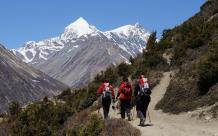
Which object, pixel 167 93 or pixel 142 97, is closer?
Answer: pixel 142 97

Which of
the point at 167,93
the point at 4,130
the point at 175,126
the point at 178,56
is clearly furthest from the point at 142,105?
the point at 178,56

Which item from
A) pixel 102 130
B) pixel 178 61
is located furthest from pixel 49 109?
pixel 102 130

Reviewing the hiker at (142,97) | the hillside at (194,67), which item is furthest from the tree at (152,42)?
the hiker at (142,97)

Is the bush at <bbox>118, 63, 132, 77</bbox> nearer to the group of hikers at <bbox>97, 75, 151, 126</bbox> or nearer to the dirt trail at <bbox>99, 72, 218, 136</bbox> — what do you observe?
the dirt trail at <bbox>99, 72, 218, 136</bbox>

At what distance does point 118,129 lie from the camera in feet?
60.7

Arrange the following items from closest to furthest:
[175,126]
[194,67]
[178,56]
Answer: [175,126]
[194,67]
[178,56]

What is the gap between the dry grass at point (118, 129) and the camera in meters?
18.0

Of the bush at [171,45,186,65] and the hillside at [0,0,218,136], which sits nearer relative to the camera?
the hillside at [0,0,218,136]

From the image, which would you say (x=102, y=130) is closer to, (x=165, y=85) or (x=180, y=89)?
(x=180, y=89)

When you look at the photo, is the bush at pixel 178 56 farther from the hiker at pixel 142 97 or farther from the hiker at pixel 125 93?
the hiker at pixel 142 97

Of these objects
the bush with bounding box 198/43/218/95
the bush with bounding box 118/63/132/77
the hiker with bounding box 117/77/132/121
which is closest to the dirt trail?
the hiker with bounding box 117/77/132/121

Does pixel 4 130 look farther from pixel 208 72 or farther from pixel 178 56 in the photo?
pixel 178 56

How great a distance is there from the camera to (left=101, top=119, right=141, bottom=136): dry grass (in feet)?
59.1

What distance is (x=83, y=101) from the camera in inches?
1439
